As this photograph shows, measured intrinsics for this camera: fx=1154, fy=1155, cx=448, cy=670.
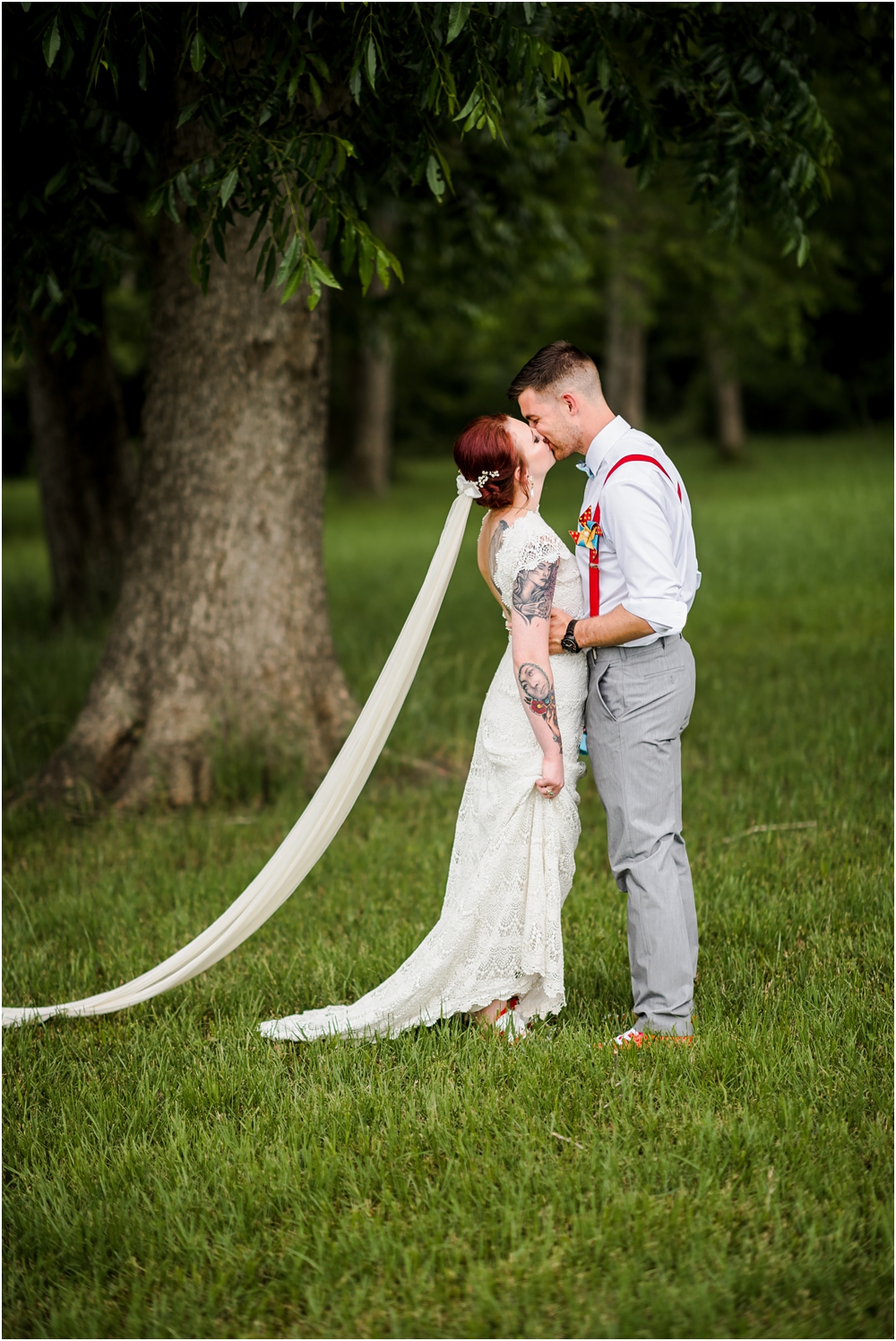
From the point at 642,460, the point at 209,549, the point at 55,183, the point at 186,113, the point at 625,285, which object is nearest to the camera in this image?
the point at 642,460

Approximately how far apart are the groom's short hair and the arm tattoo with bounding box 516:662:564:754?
2.76 ft

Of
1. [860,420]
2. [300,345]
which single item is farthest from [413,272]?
[860,420]

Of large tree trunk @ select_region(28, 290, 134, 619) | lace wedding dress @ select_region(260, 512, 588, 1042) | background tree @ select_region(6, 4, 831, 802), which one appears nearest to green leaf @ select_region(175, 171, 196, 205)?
background tree @ select_region(6, 4, 831, 802)

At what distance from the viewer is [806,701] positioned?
25.6 ft

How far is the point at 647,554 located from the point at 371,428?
2406cm

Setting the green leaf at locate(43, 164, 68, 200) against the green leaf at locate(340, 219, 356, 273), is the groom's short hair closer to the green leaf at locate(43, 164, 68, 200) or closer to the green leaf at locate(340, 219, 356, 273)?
the green leaf at locate(340, 219, 356, 273)

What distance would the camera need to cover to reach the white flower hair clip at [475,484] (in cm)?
342

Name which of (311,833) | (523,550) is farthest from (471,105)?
(311,833)

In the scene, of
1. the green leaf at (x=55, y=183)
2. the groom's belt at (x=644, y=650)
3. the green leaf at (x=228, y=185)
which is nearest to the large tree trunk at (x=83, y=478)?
the green leaf at (x=55, y=183)

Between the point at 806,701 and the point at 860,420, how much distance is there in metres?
35.5

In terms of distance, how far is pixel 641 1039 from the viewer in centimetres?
348

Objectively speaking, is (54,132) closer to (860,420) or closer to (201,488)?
(201,488)

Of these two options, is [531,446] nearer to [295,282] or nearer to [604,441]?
[604,441]

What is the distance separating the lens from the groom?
3449 mm
